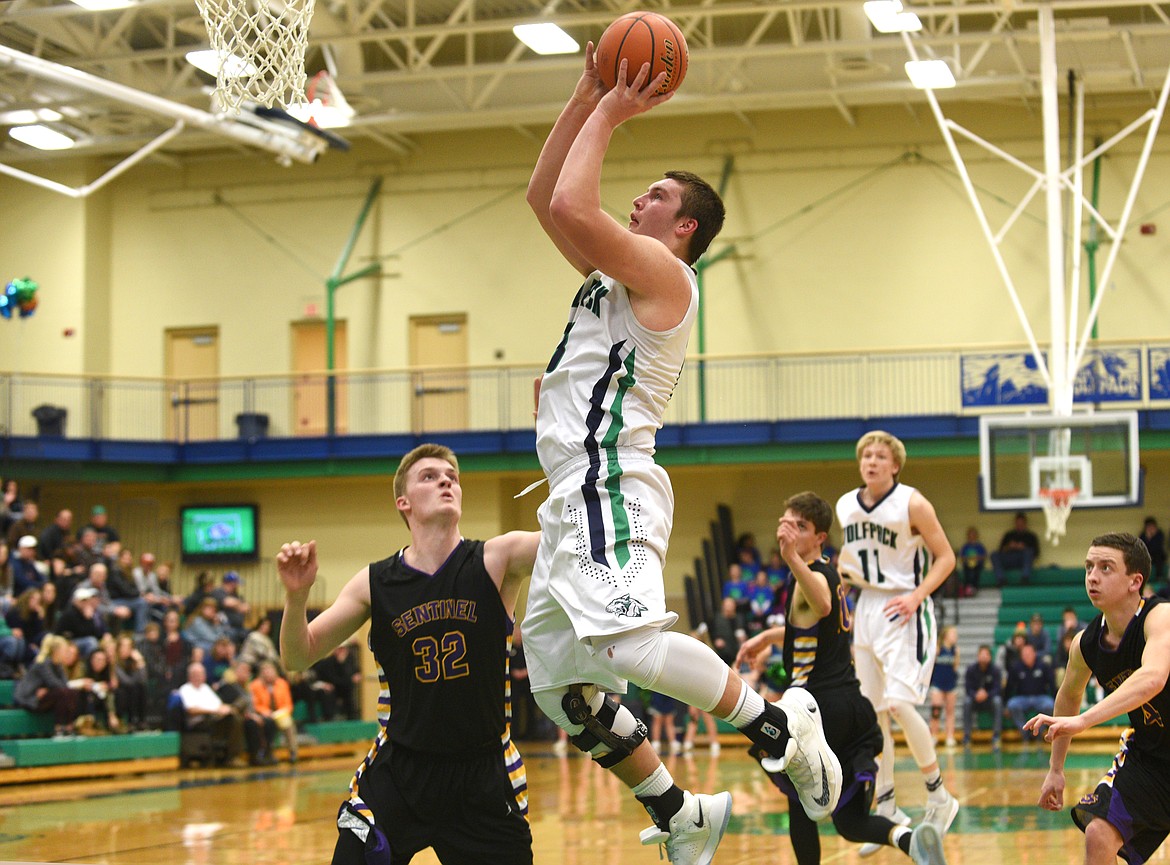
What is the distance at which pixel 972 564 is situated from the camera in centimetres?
2386

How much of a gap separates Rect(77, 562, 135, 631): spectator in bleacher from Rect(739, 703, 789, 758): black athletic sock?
14.6 metres

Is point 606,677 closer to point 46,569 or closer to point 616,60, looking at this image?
point 616,60

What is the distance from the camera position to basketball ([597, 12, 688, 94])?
15.2 ft

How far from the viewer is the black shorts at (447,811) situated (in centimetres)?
485

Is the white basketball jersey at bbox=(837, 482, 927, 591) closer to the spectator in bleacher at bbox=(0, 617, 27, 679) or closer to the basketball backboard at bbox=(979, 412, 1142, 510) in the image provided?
the basketball backboard at bbox=(979, 412, 1142, 510)

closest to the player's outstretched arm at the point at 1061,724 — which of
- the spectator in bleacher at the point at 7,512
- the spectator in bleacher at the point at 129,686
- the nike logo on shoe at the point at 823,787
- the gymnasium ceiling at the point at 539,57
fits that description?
the nike logo on shoe at the point at 823,787

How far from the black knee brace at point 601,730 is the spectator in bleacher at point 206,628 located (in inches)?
599

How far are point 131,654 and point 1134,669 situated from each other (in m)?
13.7

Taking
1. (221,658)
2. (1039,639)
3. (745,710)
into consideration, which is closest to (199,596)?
(221,658)

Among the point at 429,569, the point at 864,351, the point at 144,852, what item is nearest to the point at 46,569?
the point at 144,852

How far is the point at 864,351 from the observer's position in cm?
2417

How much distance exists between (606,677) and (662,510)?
1.79ft

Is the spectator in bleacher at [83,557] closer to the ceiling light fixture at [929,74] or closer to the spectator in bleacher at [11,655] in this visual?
the spectator in bleacher at [11,655]

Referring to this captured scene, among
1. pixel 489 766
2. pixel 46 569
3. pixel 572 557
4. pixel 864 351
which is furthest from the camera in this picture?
pixel 864 351
